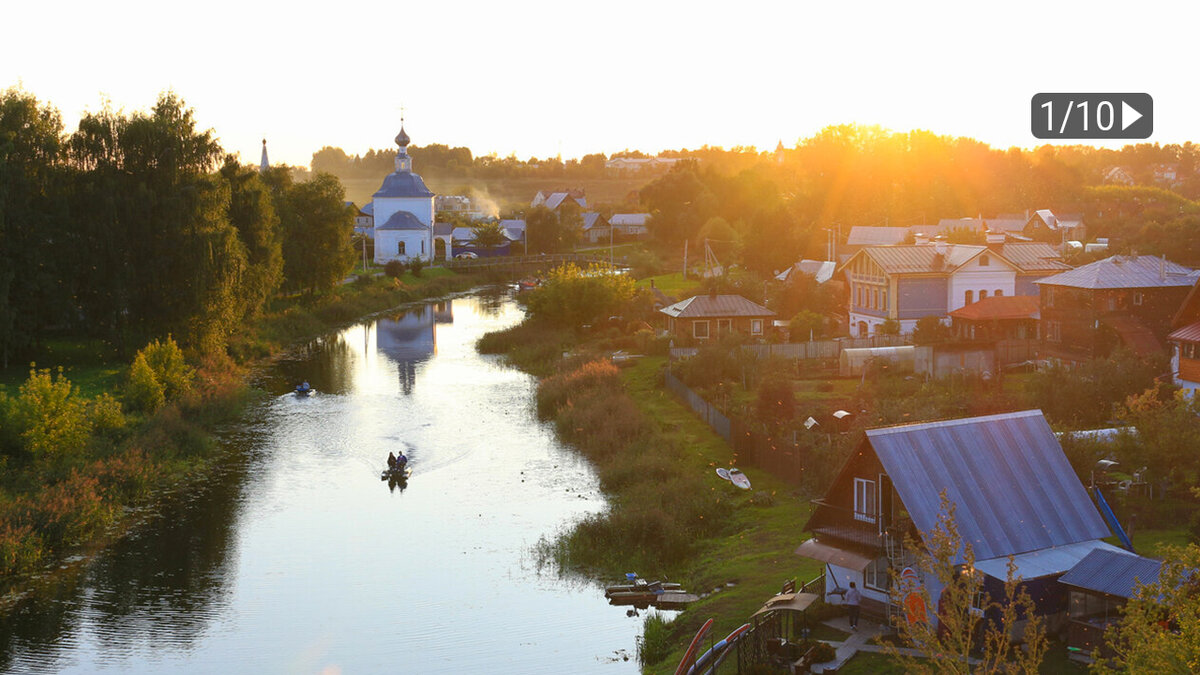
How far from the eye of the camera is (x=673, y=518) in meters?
24.6

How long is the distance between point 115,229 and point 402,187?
208 ft

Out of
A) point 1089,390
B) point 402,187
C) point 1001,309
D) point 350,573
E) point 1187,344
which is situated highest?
point 402,187

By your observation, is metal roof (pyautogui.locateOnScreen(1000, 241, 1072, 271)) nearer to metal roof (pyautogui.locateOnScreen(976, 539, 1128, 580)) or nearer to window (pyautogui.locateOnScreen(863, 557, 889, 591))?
metal roof (pyautogui.locateOnScreen(976, 539, 1128, 580))

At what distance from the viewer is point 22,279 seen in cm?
3797

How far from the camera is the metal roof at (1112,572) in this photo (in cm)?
1541

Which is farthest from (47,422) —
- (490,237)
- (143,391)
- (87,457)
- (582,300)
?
(490,237)

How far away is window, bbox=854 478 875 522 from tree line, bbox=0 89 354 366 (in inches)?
1177

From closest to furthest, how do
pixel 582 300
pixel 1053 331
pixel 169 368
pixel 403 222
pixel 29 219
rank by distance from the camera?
1. pixel 169 368
2. pixel 29 219
3. pixel 1053 331
4. pixel 582 300
5. pixel 403 222

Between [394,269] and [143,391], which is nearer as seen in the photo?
[143,391]

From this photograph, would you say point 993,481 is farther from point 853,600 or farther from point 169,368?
point 169,368

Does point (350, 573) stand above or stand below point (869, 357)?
below

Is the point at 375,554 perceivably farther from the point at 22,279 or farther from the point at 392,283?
the point at 392,283

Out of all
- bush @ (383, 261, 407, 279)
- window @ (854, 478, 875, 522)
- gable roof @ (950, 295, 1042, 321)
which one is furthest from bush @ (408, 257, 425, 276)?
window @ (854, 478, 875, 522)

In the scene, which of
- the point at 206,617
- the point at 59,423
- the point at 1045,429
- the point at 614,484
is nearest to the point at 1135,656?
the point at 1045,429
